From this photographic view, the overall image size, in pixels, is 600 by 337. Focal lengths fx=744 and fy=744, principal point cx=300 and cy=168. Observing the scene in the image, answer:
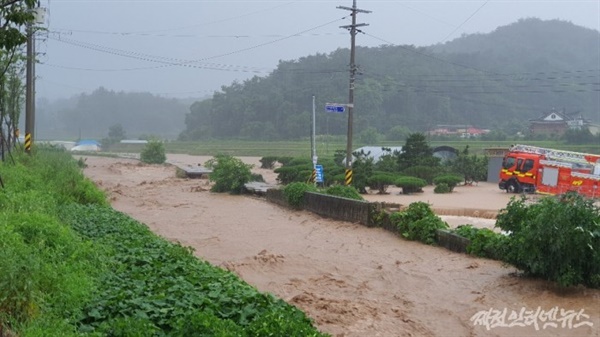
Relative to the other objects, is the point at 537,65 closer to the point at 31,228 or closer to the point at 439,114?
the point at 439,114

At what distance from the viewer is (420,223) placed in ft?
65.2

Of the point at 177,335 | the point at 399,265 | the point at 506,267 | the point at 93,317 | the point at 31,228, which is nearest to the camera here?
the point at 177,335

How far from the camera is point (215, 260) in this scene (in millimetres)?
17812

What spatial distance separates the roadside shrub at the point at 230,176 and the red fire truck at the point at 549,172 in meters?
14.0

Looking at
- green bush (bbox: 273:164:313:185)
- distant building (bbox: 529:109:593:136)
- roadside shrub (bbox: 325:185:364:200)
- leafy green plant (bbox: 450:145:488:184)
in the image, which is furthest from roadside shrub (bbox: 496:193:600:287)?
distant building (bbox: 529:109:593:136)

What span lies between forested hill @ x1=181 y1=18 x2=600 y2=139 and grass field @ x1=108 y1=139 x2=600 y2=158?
8.74 feet

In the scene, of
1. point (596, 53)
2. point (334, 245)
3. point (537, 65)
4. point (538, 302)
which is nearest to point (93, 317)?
point (538, 302)

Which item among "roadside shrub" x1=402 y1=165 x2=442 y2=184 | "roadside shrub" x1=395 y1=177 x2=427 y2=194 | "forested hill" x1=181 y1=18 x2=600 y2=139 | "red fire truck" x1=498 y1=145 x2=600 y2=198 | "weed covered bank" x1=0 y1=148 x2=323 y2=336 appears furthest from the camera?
"forested hill" x1=181 y1=18 x2=600 y2=139

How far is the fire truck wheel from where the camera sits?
129 ft

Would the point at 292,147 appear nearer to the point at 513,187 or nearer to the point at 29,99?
the point at 513,187

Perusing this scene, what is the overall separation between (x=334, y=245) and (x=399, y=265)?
3934 mm

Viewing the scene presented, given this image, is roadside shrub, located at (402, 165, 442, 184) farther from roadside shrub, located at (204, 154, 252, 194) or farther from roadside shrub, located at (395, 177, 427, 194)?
roadside shrub, located at (204, 154, 252, 194)

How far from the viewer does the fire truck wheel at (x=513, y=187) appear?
3941 centimetres

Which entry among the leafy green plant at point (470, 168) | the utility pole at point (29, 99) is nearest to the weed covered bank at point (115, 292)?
the utility pole at point (29, 99)
